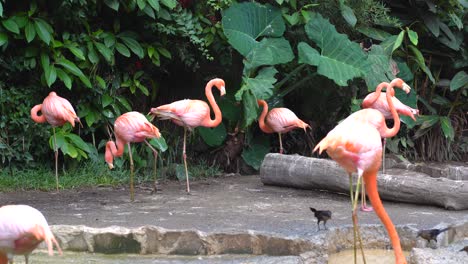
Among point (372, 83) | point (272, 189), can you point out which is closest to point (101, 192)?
point (272, 189)

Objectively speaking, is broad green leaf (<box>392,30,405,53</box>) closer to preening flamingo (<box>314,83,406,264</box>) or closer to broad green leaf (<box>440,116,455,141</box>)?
broad green leaf (<box>440,116,455,141</box>)

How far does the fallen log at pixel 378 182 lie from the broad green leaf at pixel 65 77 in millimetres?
2117

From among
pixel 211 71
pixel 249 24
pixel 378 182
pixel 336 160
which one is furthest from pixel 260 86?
pixel 336 160

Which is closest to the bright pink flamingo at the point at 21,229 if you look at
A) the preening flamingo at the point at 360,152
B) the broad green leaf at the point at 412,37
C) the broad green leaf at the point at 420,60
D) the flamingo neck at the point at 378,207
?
the preening flamingo at the point at 360,152

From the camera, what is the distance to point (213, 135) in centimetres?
857

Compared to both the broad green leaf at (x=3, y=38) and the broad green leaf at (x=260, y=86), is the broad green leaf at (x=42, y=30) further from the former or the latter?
the broad green leaf at (x=260, y=86)

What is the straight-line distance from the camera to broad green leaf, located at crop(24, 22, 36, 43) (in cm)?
746

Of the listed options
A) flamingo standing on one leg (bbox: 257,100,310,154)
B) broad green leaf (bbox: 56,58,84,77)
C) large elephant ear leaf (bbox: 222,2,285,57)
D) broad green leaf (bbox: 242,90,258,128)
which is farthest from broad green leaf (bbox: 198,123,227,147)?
broad green leaf (bbox: 56,58,84,77)

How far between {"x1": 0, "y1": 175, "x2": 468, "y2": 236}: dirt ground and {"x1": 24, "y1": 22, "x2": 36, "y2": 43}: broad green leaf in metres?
1.53

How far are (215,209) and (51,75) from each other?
249 centimetres

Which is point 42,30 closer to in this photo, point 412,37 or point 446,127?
point 412,37

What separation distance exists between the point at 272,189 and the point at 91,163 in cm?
197

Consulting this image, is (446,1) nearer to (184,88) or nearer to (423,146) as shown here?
(423,146)

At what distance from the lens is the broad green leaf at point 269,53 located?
8.23m
